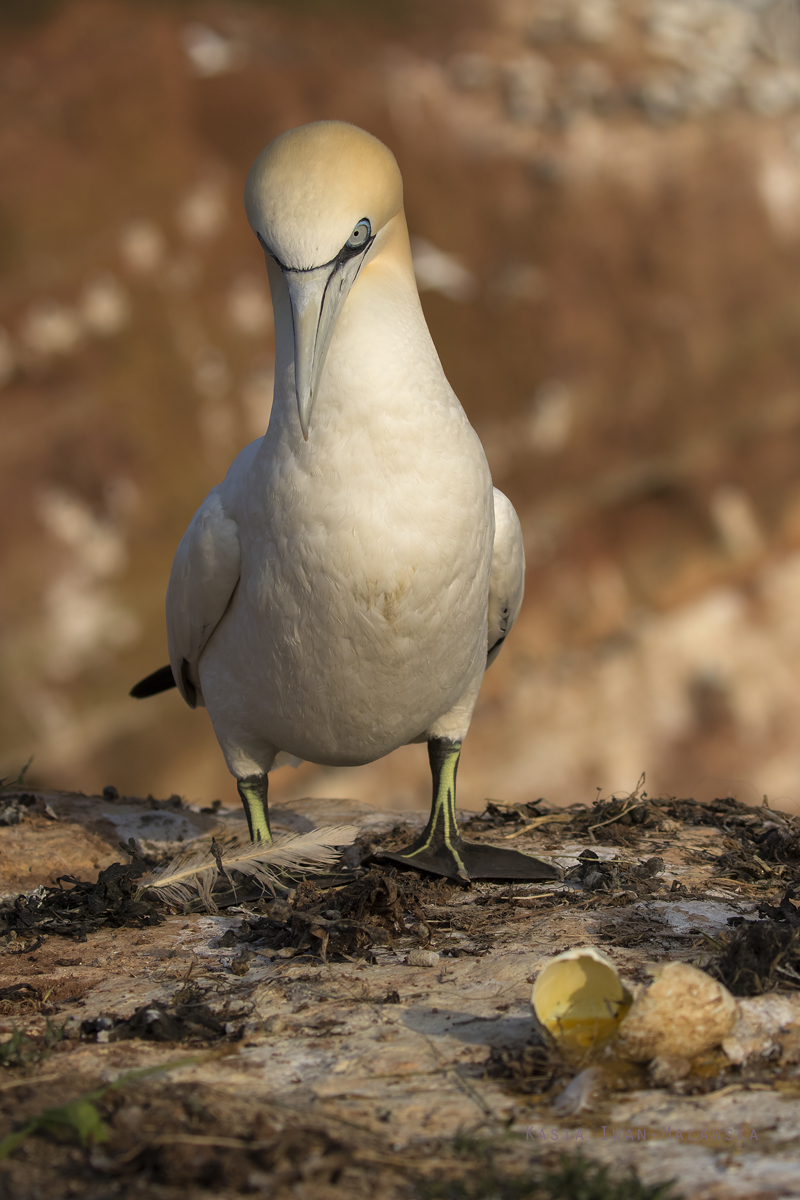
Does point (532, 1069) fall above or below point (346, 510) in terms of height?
below

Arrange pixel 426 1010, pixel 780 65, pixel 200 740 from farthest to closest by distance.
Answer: pixel 780 65 < pixel 200 740 < pixel 426 1010

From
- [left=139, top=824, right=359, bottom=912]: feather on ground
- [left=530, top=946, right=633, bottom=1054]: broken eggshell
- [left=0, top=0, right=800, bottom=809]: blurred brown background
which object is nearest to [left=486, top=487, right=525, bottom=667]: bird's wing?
[left=139, top=824, right=359, bottom=912]: feather on ground

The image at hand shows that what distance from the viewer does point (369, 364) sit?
11.1ft

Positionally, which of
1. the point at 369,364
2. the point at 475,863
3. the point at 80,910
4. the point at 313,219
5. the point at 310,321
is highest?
the point at 313,219

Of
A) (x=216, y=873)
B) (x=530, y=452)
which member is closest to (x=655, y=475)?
(x=530, y=452)

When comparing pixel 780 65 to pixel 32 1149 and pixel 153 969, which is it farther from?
pixel 32 1149

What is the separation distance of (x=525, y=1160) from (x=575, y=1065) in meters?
0.37

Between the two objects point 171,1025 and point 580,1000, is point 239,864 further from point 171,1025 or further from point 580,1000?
point 580,1000

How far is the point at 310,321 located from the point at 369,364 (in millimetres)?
238

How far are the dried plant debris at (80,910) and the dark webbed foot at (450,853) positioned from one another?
930 mm

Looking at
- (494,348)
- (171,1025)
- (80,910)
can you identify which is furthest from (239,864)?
(494,348)

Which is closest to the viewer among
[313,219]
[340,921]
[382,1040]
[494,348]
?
[382,1040]

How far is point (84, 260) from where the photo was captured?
12.4 m

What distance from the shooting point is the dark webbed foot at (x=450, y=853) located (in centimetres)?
400
